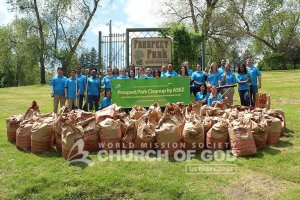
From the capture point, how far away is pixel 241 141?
725 cm

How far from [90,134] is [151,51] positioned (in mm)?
7976

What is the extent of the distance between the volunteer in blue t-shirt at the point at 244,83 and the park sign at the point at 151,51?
436 cm

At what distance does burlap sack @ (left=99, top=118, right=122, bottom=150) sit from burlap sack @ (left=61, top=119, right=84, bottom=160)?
431mm

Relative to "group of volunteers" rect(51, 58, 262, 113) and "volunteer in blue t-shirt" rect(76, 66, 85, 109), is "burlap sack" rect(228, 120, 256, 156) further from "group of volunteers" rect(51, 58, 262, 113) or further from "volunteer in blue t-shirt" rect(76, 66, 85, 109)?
"volunteer in blue t-shirt" rect(76, 66, 85, 109)

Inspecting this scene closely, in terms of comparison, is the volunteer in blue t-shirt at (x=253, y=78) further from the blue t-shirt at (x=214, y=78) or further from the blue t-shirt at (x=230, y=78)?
the blue t-shirt at (x=214, y=78)

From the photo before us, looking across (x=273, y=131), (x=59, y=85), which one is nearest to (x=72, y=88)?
(x=59, y=85)

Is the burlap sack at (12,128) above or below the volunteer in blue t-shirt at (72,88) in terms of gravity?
below

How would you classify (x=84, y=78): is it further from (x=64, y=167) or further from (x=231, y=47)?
(x=231, y=47)

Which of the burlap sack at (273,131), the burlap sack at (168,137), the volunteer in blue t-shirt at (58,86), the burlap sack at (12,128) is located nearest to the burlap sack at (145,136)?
the burlap sack at (168,137)

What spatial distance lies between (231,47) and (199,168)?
2430cm

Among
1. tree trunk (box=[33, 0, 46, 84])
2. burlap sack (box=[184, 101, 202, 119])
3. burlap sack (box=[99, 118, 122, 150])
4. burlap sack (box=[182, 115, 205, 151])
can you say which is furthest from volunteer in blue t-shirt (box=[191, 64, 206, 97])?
tree trunk (box=[33, 0, 46, 84])

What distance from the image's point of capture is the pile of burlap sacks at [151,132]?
7.30 m

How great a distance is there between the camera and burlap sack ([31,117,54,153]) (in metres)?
7.67

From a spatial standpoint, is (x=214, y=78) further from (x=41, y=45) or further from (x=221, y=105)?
(x=41, y=45)
